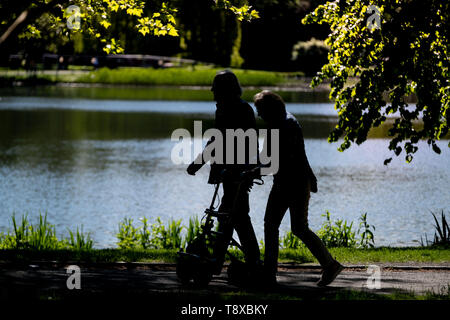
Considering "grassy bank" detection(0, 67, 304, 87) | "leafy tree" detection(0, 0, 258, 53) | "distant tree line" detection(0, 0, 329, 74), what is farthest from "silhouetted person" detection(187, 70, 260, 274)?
"distant tree line" detection(0, 0, 329, 74)

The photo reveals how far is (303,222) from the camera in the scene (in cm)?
852

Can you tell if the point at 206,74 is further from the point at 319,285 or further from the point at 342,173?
the point at 319,285

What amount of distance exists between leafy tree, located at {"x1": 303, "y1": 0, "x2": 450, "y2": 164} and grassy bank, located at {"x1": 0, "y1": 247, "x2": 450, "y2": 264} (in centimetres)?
171

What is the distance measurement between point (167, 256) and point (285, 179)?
3.12 meters

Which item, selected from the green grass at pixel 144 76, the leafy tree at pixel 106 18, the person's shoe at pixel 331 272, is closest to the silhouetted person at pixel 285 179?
the person's shoe at pixel 331 272

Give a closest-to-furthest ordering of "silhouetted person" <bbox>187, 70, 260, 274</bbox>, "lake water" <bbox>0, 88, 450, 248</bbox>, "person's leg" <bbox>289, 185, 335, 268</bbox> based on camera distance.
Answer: "person's leg" <bbox>289, 185, 335, 268</bbox>
"silhouetted person" <bbox>187, 70, 260, 274</bbox>
"lake water" <bbox>0, 88, 450, 248</bbox>

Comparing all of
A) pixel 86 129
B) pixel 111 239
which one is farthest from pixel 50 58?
pixel 111 239

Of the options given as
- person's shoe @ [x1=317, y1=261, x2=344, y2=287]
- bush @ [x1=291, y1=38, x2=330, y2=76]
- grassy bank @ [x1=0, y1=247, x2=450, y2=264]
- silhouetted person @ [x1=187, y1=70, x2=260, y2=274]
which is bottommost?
bush @ [x1=291, y1=38, x2=330, y2=76]

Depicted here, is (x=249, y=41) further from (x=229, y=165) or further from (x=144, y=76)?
(x=229, y=165)

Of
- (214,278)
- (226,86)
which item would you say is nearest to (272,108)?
(226,86)

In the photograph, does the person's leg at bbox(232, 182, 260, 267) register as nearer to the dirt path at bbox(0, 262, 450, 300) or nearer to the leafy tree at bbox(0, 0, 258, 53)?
the dirt path at bbox(0, 262, 450, 300)

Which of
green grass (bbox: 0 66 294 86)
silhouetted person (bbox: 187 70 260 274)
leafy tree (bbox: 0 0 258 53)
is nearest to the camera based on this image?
silhouetted person (bbox: 187 70 260 274)

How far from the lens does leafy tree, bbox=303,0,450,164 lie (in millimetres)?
11906

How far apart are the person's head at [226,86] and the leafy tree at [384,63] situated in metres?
3.60
